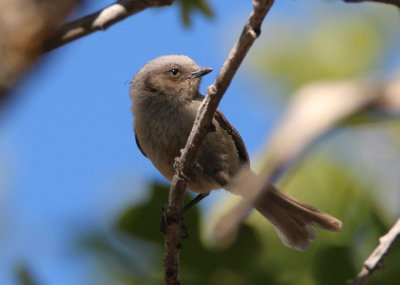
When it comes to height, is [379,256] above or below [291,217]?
above

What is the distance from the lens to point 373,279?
2891 mm

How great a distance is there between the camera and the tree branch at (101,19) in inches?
70.9

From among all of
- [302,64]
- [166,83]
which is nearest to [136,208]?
[166,83]

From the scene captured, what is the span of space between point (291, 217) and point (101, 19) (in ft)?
10.2

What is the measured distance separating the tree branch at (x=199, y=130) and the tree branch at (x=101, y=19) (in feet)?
1.43

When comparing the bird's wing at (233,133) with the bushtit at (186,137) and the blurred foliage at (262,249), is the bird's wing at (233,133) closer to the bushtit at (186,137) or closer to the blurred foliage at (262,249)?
the bushtit at (186,137)

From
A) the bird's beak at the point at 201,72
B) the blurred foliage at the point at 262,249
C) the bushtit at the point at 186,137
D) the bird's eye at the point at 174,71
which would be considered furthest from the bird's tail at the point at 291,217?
the bird's eye at the point at 174,71

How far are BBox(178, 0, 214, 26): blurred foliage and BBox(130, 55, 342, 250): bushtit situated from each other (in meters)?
1.19

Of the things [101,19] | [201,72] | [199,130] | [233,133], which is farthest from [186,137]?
[101,19]

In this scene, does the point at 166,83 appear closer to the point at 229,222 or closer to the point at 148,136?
the point at 148,136

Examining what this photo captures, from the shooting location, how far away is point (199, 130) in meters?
2.57

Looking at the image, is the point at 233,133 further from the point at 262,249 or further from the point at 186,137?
the point at 262,249

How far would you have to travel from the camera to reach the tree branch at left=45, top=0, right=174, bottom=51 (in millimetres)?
1800

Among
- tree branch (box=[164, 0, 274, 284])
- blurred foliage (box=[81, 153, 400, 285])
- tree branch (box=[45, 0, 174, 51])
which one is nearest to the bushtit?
blurred foliage (box=[81, 153, 400, 285])
